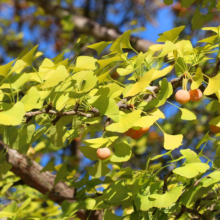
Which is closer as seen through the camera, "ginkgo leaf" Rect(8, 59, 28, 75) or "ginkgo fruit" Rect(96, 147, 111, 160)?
"ginkgo leaf" Rect(8, 59, 28, 75)

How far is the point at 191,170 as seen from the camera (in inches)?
20.6

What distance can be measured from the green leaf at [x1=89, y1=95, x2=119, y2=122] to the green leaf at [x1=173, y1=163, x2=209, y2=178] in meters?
0.16

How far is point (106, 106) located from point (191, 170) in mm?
198

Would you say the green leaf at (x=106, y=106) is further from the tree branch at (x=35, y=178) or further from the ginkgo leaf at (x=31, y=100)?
the tree branch at (x=35, y=178)

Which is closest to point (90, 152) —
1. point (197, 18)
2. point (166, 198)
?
point (166, 198)

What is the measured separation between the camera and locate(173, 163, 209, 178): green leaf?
51 cm

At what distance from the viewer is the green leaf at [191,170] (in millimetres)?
510

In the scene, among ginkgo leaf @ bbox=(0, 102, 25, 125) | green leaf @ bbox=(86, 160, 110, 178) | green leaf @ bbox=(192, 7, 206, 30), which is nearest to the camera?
ginkgo leaf @ bbox=(0, 102, 25, 125)

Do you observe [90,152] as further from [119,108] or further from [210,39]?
[210,39]

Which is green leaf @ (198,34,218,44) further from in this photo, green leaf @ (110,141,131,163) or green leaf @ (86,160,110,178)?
green leaf @ (86,160,110,178)

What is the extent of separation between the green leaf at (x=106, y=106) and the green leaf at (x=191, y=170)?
0.51 feet

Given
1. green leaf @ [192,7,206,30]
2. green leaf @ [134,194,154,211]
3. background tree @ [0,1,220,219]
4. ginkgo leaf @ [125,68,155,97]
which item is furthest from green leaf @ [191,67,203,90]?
green leaf @ [192,7,206,30]

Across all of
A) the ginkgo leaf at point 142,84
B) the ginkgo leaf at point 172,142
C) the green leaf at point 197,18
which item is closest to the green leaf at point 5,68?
the ginkgo leaf at point 142,84

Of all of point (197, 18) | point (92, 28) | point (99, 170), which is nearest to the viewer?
point (99, 170)
